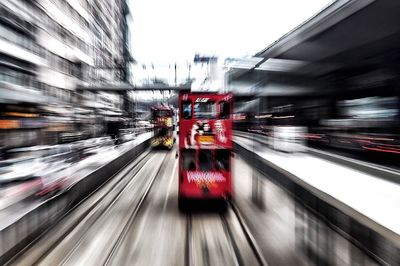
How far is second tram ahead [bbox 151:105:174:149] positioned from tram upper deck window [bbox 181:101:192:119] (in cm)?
1411

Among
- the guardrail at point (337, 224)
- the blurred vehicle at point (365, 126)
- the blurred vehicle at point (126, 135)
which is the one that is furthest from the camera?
the blurred vehicle at point (126, 135)

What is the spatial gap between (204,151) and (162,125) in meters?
14.7

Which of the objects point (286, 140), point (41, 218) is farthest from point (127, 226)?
point (286, 140)

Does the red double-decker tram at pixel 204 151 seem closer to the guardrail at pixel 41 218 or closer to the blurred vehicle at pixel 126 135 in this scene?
the guardrail at pixel 41 218

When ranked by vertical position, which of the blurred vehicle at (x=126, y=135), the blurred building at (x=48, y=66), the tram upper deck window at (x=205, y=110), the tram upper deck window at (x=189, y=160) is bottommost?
the blurred vehicle at (x=126, y=135)

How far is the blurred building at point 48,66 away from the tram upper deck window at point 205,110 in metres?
10.3

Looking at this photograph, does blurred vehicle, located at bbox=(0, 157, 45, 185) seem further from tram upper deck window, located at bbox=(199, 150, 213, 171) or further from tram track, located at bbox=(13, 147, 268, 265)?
tram upper deck window, located at bbox=(199, 150, 213, 171)

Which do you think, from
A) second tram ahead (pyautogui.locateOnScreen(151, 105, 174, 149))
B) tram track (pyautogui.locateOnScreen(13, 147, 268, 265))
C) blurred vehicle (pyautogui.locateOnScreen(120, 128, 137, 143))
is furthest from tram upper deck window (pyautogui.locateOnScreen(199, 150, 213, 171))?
blurred vehicle (pyautogui.locateOnScreen(120, 128, 137, 143))

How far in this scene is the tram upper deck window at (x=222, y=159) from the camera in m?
7.33

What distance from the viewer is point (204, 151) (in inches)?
287

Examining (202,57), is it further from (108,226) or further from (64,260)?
(64,260)

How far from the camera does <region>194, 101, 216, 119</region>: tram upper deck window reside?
7362mm

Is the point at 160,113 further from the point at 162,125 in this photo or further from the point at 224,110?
the point at 224,110

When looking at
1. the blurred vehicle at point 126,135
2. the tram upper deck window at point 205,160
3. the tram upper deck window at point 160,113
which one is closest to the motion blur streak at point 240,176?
the tram upper deck window at point 205,160
